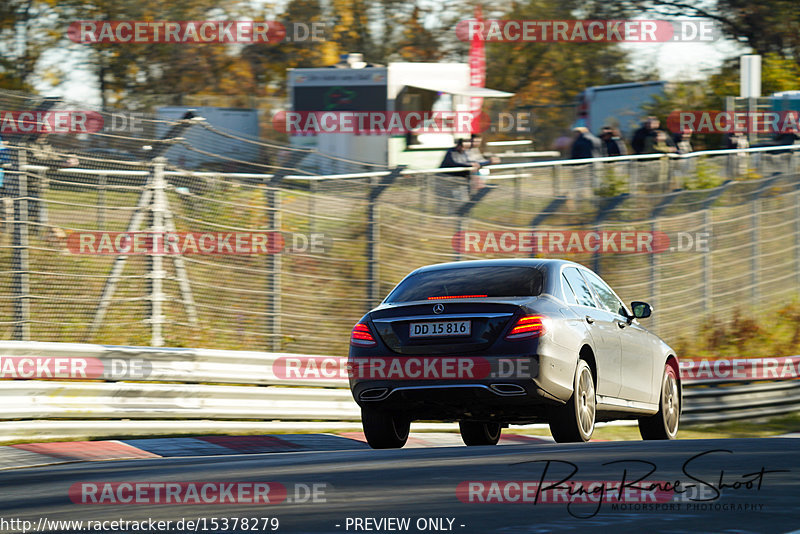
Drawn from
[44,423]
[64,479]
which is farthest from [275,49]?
[64,479]

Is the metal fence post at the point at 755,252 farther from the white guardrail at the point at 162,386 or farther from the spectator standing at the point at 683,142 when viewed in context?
the white guardrail at the point at 162,386

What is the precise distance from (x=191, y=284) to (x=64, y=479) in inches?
245

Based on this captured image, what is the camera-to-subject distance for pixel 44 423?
10.6 meters

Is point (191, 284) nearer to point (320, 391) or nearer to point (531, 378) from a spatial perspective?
point (320, 391)

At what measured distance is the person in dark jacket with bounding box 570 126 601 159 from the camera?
1989 cm

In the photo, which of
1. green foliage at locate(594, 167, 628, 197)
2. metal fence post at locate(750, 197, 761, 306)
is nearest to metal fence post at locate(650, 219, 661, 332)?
green foliage at locate(594, 167, 628, 197)

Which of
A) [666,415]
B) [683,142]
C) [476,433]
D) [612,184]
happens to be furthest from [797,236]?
[476,433]

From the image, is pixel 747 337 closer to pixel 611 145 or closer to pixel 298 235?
pixel 611 145

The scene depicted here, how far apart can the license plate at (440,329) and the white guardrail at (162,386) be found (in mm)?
3209

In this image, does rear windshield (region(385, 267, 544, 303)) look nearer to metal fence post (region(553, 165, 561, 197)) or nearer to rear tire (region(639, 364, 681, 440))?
rear tire (region(639, 364, 681, 440))

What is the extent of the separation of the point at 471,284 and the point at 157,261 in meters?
4.88

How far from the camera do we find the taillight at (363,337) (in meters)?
9.27

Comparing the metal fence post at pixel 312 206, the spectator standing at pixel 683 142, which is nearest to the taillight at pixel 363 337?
the metal fence post at pixel 312 206

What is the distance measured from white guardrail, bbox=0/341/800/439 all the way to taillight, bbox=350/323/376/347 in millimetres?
2684
